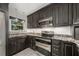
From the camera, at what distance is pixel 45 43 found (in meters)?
1.81

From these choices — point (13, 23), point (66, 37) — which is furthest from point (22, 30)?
point (66, 37)

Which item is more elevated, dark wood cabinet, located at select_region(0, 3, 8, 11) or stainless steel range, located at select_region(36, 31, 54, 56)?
dark wood cabinet, located at select_region(0, 3, 8, 11)

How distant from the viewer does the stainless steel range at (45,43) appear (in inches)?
70.2

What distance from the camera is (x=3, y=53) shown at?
5.93ft

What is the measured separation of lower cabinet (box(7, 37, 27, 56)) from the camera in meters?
1.79

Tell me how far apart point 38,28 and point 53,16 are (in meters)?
0.33

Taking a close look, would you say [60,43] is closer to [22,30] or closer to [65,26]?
[65,26]

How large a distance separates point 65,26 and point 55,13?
0.94 feet

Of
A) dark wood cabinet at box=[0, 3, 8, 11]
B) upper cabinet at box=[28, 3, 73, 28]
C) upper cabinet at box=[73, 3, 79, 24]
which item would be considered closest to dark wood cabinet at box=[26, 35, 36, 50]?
upper cabinet at box=[28, 3, 73, 28]

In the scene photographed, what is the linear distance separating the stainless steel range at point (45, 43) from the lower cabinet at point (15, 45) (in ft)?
0.81

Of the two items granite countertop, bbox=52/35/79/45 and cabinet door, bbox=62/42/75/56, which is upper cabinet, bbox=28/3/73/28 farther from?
cabinet door, bbox=62/42/75/56

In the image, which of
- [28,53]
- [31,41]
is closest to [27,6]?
[31,41]

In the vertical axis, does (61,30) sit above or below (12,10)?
below

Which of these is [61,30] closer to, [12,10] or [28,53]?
[28,53]
